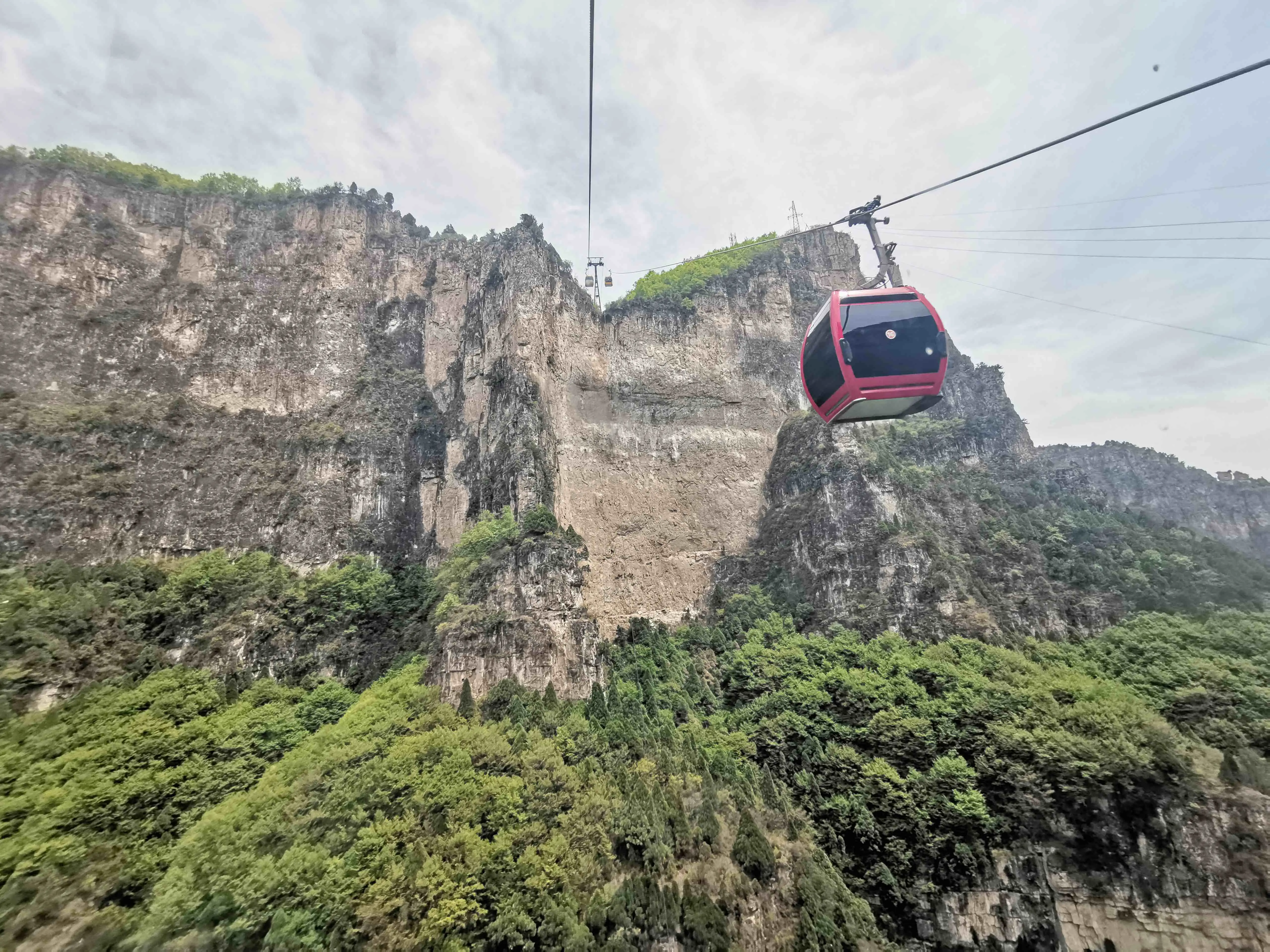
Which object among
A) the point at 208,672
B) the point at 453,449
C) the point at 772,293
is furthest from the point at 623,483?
the point at 208,672

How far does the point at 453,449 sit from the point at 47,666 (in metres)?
17.8

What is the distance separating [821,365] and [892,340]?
1.11 metres

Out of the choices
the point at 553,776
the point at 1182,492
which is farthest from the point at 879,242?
the point at 1182,492

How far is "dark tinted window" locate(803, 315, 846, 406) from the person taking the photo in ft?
28.5

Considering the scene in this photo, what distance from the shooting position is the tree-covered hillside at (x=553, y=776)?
1375 cm

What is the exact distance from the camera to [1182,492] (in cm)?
3875

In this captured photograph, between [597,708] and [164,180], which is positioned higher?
[164,180]

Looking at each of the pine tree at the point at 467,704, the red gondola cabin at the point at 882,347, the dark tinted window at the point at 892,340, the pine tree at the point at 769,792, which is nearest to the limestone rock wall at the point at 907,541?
the pine tree at the point at 769,792

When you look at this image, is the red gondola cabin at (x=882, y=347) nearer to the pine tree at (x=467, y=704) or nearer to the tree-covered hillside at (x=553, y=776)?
the tree-covered hillside at (x=553, y=776)

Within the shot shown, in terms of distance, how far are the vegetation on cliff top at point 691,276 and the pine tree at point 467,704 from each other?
26133 mm

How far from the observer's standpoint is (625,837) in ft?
53.9

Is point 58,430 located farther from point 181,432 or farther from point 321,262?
point 321,262

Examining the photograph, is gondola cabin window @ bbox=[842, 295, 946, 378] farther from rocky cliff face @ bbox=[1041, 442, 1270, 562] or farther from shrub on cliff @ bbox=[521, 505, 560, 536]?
rocky cliff face @ bbox=[1041, 442, 1270, 562]

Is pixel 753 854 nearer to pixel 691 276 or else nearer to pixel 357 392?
pixel 357 392
